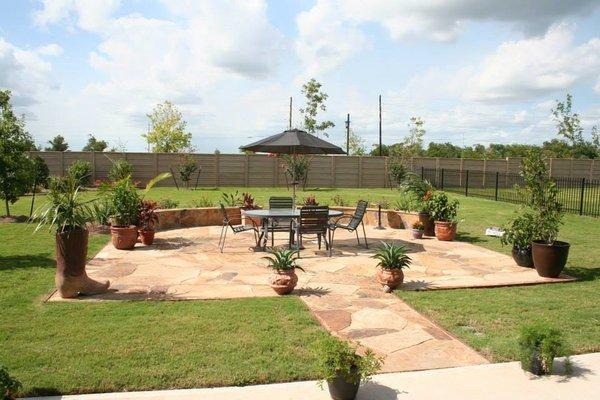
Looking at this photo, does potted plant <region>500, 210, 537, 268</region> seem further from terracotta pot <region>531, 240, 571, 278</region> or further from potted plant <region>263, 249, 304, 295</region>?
potted plant <region>263, 249, 304, 295</region>

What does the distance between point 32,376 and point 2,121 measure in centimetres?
992

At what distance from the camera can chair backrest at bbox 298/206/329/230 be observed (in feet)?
25.7

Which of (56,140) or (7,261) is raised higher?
(56,140)

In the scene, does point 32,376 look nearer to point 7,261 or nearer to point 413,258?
point 7,261

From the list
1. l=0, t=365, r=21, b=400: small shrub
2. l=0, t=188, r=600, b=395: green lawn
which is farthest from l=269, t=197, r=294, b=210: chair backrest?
l=0, t=365, r=21, b=400: small shrub

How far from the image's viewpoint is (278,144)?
8398 millimetres

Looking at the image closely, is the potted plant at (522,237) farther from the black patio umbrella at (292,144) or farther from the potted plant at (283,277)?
the potted plant at (283,277)

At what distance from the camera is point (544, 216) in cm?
672

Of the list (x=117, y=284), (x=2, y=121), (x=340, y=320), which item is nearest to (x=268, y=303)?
(x=340, y=320)

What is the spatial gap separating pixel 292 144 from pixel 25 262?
4.40 meters

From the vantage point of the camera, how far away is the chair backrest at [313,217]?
7824mm

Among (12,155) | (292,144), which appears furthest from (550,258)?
(12,155)

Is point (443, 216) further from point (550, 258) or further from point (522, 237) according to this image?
point (550, 258)

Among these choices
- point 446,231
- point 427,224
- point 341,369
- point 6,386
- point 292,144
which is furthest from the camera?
point 427,224
